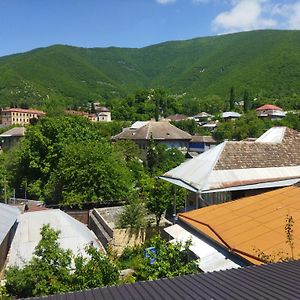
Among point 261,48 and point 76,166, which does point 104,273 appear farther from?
point 261,48

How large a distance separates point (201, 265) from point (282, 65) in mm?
160175

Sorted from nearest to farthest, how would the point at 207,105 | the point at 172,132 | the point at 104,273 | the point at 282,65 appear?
the point at 104,273 → the point at 172,132 → the point at 207,105 → the point at 282,65

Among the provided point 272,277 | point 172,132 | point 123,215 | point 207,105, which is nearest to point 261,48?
point 207,105

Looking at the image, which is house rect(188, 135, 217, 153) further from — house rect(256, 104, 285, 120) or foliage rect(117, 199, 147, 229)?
foliage rect(117, 199, 147, 229)

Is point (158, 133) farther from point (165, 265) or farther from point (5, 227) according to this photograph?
point (165, 265)

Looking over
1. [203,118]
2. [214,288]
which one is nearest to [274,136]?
[214,288]

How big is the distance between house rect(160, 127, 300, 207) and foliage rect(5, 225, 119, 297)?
20.5ft

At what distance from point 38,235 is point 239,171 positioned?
9.83 meters

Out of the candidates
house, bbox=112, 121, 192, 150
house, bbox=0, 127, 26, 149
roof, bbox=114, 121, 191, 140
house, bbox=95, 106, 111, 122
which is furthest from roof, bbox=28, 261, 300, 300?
house, bbox=95, 106, 111, 122

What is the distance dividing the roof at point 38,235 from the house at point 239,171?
17.7 feet

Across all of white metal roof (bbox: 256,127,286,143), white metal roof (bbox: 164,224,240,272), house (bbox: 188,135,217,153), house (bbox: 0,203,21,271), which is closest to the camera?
white metal roof (bbox: 164,224,240,272)

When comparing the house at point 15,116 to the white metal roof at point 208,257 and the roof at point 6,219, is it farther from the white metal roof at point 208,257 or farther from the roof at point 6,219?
the white metal roof at point 208,257

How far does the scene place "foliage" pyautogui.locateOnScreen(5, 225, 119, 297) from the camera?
364 inches

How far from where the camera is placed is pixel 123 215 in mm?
21141
